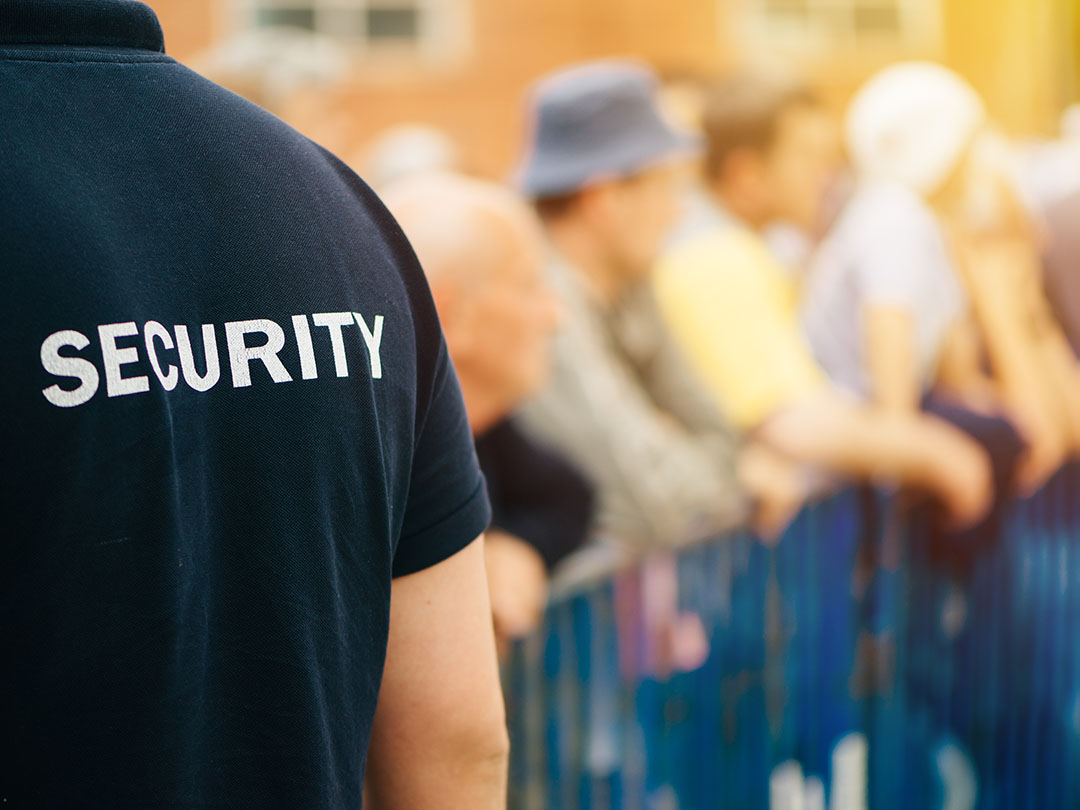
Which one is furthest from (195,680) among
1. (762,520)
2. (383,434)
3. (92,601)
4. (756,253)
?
(756,253)

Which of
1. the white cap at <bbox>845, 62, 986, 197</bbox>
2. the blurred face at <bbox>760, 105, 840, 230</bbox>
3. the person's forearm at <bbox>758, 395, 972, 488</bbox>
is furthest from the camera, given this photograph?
the blurred face at <bbox>760, 105, 840, 230</bbox>

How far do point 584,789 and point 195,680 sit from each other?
157 cm

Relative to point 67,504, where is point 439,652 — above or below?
below

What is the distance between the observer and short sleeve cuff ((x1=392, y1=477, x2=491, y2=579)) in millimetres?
1230

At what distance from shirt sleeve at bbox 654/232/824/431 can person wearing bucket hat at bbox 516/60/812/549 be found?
0.14m

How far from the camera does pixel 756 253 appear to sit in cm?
333

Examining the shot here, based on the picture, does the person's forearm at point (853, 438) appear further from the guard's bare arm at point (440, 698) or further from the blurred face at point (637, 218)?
the guard's bare arm at point (440, 698)

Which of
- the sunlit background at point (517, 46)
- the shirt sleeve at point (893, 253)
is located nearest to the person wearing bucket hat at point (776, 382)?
the shirt sleeve at point (893, 253)

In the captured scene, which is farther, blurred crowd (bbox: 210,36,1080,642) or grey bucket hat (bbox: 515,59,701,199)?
grey bucket hat (bbox: 515,59,701,199)

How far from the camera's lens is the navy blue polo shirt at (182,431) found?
3.02ft

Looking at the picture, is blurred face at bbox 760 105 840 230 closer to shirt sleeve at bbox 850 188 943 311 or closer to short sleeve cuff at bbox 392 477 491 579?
shirt sleeve at bbox 850 188 943 311

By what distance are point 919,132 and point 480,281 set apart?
6.99 feet

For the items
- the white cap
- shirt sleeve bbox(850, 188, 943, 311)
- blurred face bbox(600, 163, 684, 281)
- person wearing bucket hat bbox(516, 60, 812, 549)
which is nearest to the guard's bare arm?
person wearing bucket hat bbox(516, 60, 812, 549)

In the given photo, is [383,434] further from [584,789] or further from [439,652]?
[584,789]
